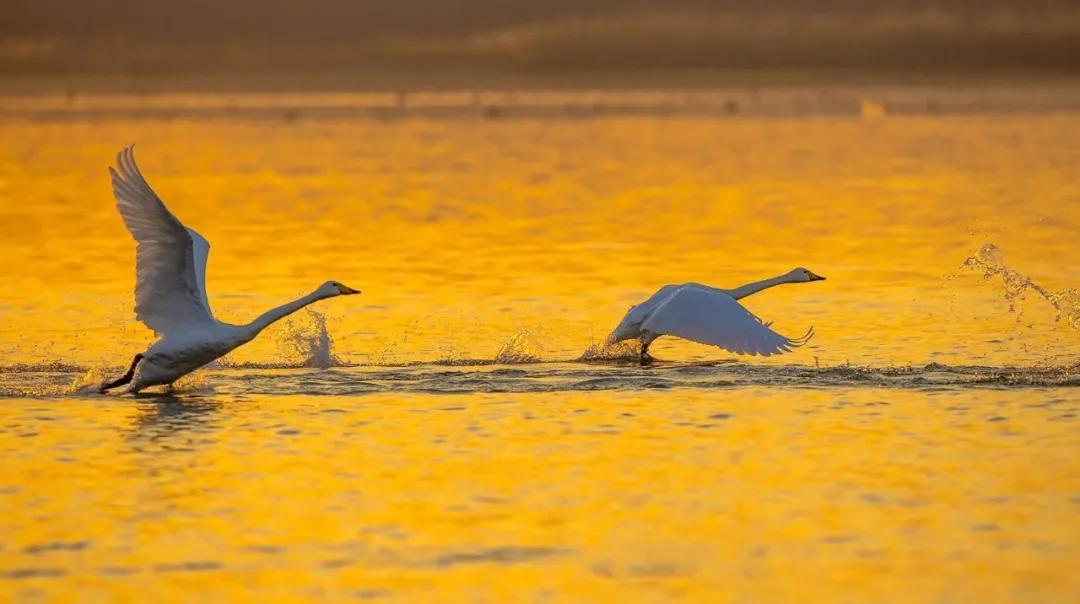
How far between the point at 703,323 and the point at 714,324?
0.35 feet

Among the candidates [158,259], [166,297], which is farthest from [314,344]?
[158,259]

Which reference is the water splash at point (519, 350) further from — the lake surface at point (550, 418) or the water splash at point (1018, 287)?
the water splash at point (1018, 287)

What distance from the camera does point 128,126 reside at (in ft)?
278

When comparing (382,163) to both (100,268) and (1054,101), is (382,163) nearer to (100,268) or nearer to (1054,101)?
(100,268)

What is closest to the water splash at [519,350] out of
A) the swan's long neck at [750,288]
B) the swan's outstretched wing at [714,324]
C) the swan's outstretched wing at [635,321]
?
the swan's outstretched wing at [635,321]

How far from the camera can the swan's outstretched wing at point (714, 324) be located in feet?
63.2

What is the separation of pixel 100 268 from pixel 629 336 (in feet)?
34.5

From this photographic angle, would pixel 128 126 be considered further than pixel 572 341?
Yes

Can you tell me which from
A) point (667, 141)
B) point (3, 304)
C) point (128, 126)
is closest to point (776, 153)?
point (667, 141)

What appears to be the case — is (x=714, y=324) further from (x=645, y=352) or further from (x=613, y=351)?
(x=613, y=351)

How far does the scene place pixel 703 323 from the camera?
1961cm

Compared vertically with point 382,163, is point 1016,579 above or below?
below

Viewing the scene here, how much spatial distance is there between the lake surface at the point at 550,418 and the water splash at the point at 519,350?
0.04 meters

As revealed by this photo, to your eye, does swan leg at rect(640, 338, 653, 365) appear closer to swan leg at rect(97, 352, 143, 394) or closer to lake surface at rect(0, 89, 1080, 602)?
lake surface at rect(0, 89, 1080, 602)
